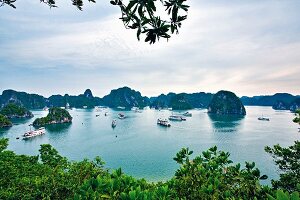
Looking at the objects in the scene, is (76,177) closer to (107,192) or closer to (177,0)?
(107,192)

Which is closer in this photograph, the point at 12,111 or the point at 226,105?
the point at 12,111

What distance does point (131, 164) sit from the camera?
45375 millimetres

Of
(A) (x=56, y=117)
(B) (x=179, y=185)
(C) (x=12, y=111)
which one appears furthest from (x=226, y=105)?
(B) (x=179, y=185)

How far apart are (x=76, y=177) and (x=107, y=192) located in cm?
676

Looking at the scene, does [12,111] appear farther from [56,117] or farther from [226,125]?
[226,125]

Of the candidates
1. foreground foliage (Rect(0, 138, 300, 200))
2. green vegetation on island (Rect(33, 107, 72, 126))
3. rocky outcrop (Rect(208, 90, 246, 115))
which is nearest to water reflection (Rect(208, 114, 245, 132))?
rocky outcrop (Rect(208, 90, 246, 115))

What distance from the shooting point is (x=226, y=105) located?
572 ft

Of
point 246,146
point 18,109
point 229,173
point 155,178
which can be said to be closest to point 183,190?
point 229,173

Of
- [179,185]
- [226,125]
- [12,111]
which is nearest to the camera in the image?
[179,185]

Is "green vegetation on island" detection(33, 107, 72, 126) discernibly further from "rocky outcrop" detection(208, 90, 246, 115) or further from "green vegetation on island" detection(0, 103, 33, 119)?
"rocky outcrop" detection(208, 90, 246, 115)

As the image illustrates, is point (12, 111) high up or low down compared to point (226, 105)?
down

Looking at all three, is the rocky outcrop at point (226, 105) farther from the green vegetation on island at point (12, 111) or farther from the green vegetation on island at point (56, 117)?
the green vegetation on island at point (12, 111)

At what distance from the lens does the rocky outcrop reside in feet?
561

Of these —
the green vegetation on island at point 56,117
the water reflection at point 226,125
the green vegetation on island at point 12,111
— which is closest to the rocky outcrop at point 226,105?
the water reflection at point 226,125
